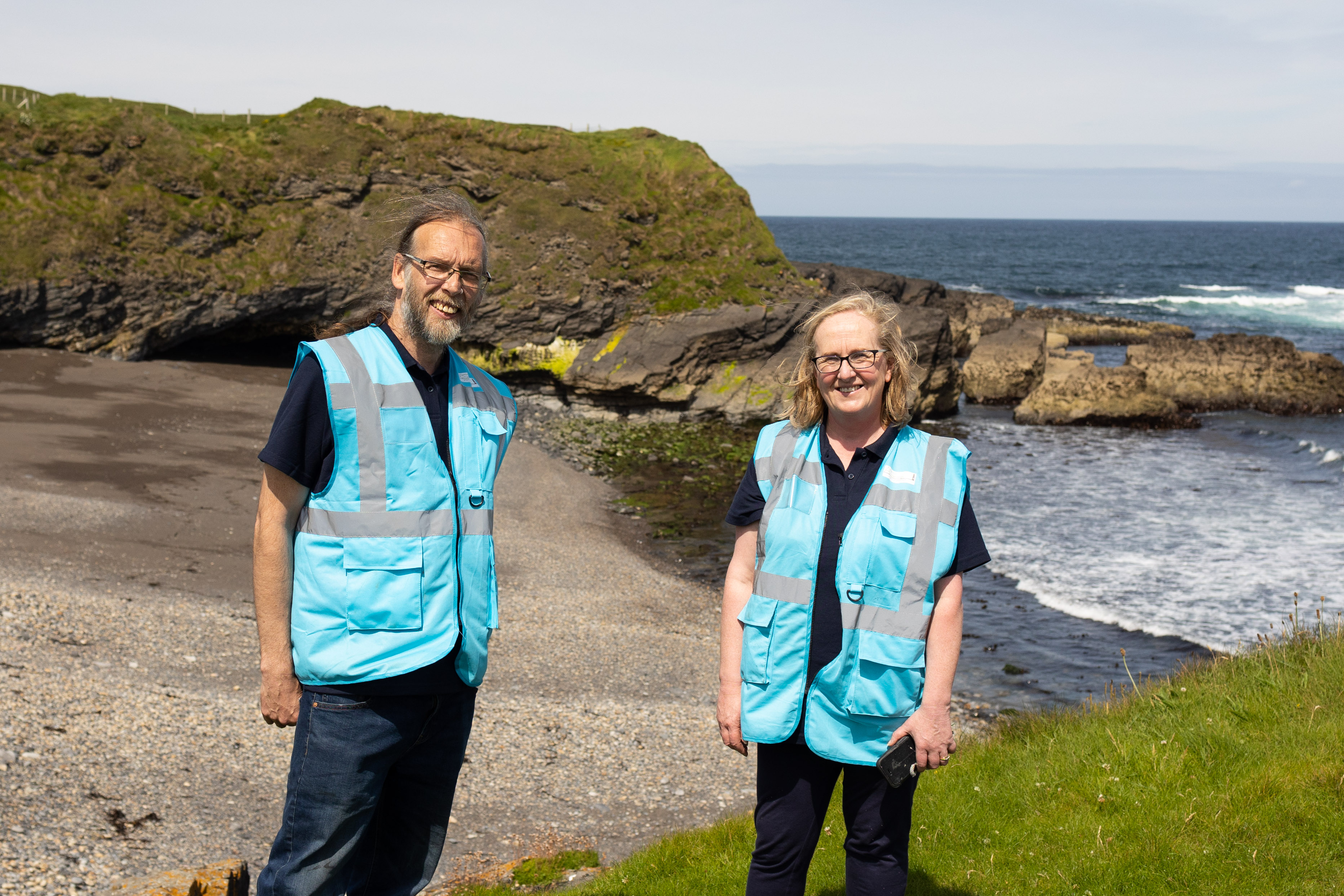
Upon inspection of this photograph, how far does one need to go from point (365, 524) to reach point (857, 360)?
6.04ft

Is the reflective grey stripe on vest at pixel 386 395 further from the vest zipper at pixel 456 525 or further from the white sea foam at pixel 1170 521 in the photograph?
the white sea foam at pixel 1170 521

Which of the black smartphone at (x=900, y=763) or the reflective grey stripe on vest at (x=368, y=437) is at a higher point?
the reflective grey stripe on vest at (x=368, y=437)

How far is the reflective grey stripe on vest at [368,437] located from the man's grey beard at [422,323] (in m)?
0.28

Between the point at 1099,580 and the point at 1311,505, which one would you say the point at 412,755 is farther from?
the point at 1311,505

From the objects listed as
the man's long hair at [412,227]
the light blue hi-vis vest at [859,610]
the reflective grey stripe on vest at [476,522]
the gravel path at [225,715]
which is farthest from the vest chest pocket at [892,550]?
the gravel path at [225,715]

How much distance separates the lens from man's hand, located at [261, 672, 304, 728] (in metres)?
3.34

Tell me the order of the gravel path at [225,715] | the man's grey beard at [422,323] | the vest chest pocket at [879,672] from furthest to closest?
the gravel path at [225,715] < the man's grey beard at [422,323] < the vest chest pocket at [879,672]

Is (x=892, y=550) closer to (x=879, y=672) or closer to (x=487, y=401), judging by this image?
(x=879, y=672)

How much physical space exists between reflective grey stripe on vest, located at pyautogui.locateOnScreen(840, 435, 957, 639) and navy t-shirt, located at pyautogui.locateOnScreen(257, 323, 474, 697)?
4.74ft

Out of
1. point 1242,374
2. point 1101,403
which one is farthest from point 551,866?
point 1242,374

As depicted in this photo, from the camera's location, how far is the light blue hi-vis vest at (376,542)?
10.8ft

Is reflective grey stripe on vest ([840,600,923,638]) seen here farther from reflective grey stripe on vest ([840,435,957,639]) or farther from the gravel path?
the gravel path

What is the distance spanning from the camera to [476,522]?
11.8ft

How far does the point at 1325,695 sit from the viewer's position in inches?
255
